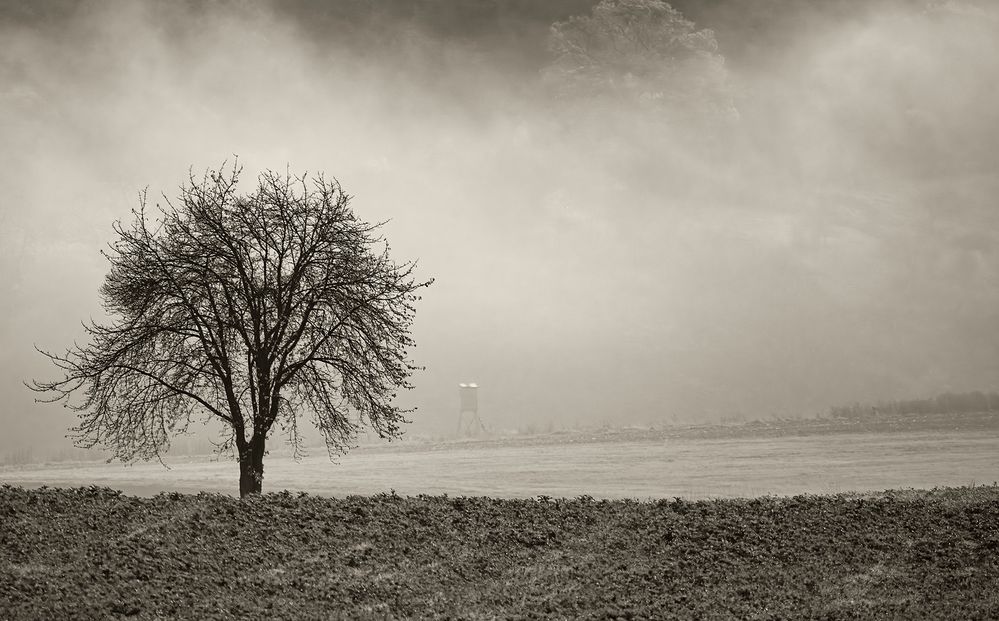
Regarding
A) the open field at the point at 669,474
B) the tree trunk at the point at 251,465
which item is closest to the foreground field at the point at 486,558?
the tree trunk at the point at 251,465

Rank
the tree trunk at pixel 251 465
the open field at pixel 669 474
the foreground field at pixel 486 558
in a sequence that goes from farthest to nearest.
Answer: the open field at pixel 669 474 < the tree trunk at pixel 251 465 < the foreground field at pixel 486 558

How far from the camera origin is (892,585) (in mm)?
15594

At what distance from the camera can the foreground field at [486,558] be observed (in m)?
14.2

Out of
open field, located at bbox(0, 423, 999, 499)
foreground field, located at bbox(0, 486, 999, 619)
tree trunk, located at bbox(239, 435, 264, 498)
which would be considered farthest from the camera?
open field, located at bbox(0, 423, 999, 499)

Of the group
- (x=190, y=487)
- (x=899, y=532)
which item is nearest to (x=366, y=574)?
(x=899, y=532)

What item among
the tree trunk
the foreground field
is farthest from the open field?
the foreground field

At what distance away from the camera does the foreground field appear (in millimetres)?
14203

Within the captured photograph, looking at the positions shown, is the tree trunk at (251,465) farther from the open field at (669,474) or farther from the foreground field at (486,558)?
the open field at (669,474)

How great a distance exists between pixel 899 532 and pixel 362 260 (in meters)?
17.3

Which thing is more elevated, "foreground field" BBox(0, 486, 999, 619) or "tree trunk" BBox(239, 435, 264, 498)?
"tree trunk" BBox(239, 435, 264, 498)

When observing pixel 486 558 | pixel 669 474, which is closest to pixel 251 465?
pixel 486 558

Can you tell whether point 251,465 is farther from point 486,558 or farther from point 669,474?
point 669,474

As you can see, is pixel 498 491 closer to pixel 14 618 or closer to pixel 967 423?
pixel 14 618

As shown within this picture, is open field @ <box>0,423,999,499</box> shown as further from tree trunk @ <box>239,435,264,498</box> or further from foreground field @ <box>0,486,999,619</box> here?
foreground field @ <box>0,486,999,619</box>
